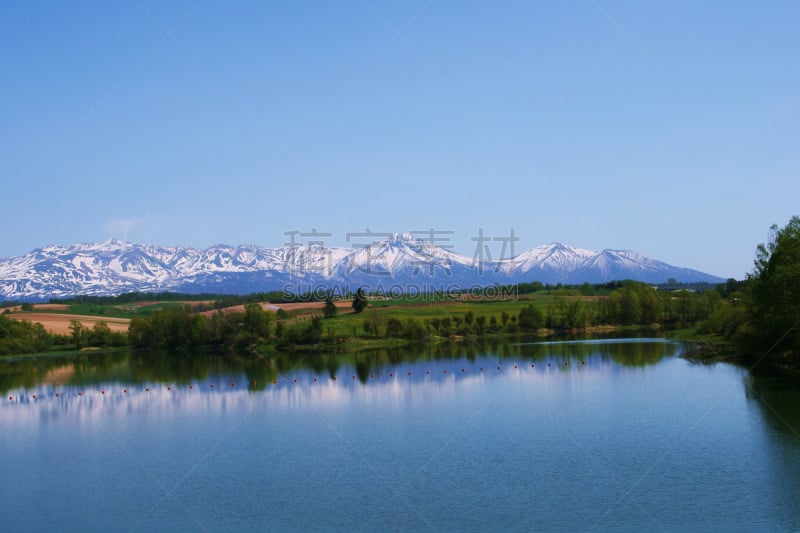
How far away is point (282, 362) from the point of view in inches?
3607

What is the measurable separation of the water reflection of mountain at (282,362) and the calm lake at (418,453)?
709 centimetres

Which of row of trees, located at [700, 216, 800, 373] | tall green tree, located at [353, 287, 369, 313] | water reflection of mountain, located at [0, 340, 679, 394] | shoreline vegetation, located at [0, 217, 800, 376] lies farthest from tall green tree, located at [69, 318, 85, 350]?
row of trees, located at [700, 216, 800, 373]

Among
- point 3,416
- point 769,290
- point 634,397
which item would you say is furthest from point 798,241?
point 3,416

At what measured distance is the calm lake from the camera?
28141 mm

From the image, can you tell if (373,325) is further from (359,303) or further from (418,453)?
(418,453)

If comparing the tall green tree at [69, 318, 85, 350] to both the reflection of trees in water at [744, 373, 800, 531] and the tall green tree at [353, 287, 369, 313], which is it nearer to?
the tall green tree at [353, 287, 369, 313]

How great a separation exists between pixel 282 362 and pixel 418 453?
5653 cm

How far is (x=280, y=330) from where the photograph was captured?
113188mm

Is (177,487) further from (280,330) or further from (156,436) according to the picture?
(280,330)

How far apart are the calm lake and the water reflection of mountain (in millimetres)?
7091

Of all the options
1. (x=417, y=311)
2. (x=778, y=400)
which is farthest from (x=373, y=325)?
(x=778, y=400)

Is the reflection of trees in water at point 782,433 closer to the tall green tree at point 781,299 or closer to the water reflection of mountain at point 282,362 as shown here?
the tall green tree at point 781,299

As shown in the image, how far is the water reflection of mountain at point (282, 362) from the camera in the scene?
77.4 meters

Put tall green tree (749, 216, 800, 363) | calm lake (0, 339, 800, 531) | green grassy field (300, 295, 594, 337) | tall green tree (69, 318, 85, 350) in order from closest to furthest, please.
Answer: calm lake (0, 339, 800, 531)
tall green tree (749, 216, 800, 363)
green grassy field (300, 295, 594, 337)
tall green tree (69, 318, 85, 350)
